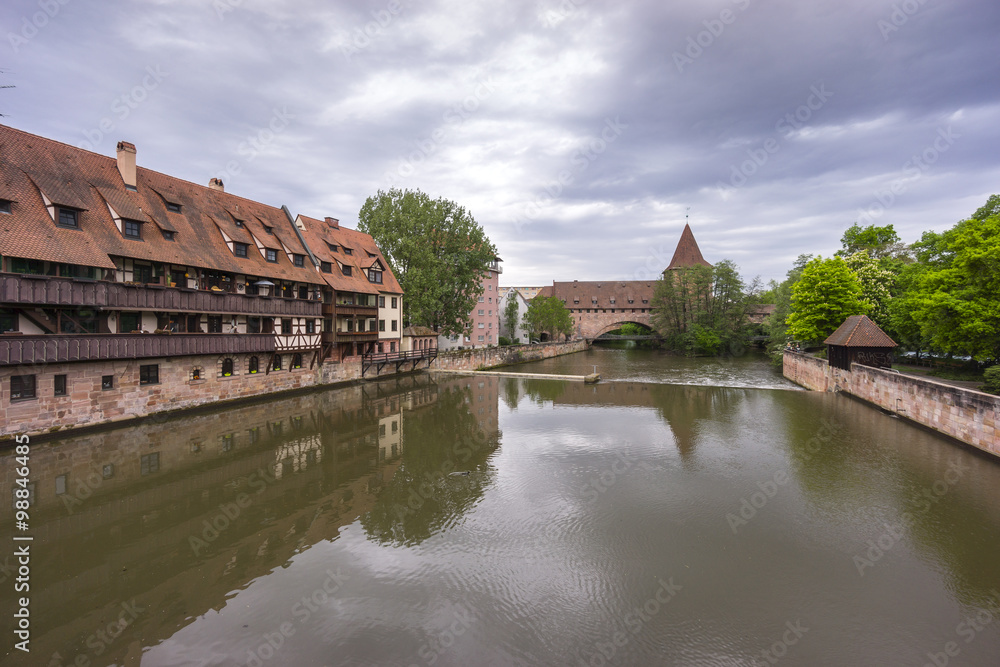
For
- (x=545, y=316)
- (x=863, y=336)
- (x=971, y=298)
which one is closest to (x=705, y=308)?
(x=545, y=316)

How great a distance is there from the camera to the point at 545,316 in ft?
206

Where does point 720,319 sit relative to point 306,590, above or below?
above

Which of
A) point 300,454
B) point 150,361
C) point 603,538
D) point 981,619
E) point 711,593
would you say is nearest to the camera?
point 981,619

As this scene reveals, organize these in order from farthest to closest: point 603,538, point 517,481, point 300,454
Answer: point 300,454
point 517,481
point 603,538

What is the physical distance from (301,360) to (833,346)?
101 feet

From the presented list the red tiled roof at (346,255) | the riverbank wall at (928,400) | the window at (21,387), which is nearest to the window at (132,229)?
the window at (21,387)

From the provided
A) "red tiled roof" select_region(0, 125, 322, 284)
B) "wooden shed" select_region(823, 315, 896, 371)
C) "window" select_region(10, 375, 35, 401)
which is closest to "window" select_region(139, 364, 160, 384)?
"window" select_region(10, 375, 35, 401)

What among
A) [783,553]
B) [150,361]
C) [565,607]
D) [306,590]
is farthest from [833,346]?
[150,361]

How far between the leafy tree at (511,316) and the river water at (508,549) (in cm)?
4871

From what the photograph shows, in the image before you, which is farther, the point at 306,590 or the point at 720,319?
the point at 720,319

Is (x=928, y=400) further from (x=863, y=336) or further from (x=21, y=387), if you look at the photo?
(x=21, y=387)

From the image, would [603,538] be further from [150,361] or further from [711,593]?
[150,361]

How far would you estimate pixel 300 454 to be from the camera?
47.3 ft

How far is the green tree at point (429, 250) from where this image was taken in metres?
35.3
